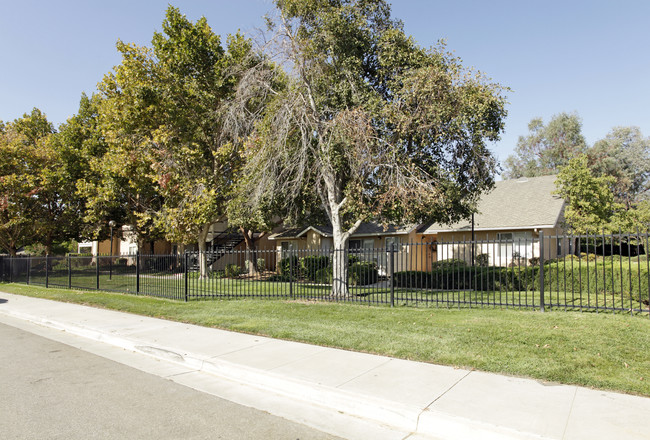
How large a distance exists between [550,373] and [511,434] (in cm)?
207

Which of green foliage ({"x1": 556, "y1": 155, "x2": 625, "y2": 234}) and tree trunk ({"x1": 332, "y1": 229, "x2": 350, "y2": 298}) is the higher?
green foliage ({"x1": 556, "y1": 155, "x2": 625, "y2": 234})

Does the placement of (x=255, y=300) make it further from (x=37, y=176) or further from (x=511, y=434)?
(x=37, y=176)

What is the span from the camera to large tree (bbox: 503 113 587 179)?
45.3 m

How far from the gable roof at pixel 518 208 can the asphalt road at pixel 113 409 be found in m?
18.9

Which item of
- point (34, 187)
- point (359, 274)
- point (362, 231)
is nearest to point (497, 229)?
point (362, 231)

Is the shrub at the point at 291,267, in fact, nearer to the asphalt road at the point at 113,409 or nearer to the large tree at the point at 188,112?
the large tree at the point at 188,112

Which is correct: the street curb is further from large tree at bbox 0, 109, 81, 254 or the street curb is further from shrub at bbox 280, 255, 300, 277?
large tree at bbox 0, 109, 81, 254

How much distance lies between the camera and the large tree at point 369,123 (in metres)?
12.8

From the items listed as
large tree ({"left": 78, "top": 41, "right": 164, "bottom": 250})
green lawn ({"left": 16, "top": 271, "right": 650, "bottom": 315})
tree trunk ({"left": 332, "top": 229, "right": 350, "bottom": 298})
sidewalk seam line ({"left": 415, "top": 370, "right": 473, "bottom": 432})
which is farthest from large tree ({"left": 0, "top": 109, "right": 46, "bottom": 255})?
sidewalk seam line ({"left": 415, "top": 370, "right": 473, "bottom": 432})

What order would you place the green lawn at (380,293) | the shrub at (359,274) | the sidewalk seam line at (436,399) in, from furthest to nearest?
the shrub at (359,274), the green lawn at (380,293), the sidewalk seam line at (436,399)

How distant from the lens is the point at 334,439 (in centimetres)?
440

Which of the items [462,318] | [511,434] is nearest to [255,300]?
[462,318]

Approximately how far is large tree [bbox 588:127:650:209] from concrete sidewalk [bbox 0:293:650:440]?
4275 cm

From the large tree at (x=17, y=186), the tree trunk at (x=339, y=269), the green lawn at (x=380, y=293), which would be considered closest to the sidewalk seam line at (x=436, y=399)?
the green lawn at (x=380, y=293)
